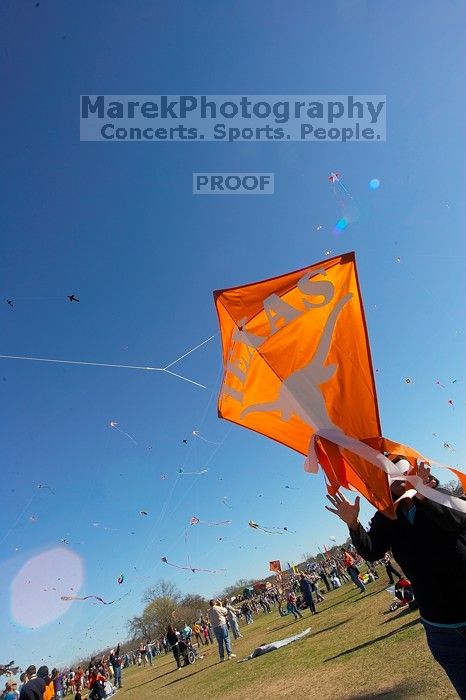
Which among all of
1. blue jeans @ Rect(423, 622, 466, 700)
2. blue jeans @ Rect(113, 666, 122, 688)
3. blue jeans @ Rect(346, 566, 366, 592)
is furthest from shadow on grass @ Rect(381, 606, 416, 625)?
blue jeans @ Rect(113, 666, 122, 688)

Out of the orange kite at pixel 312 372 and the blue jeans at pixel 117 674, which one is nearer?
the orange kite at pixel 312 372

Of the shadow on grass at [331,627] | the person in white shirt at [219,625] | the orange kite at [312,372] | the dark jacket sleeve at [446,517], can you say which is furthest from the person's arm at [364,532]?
the person in white shirt at [219,625]

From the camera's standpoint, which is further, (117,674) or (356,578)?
(117,674)

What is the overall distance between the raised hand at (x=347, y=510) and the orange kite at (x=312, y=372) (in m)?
0.12

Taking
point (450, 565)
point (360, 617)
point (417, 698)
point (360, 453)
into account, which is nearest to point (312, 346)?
point (360, 453)

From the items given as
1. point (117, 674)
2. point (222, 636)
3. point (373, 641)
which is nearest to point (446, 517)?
point (373, 641)

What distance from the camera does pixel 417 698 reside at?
3926 mm

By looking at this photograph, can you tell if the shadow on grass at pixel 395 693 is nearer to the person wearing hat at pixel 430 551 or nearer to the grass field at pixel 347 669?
the grass field at pixel 347 669

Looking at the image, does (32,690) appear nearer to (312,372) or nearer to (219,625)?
(219,625)

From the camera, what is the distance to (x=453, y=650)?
2408 millimetres

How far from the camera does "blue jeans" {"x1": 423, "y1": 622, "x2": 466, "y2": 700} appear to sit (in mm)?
2377

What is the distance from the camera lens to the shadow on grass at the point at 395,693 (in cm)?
411

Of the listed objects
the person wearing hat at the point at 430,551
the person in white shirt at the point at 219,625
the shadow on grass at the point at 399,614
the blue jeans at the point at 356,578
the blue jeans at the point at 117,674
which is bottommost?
the blue jeans at the point at 117,674

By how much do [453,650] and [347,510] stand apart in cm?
94
